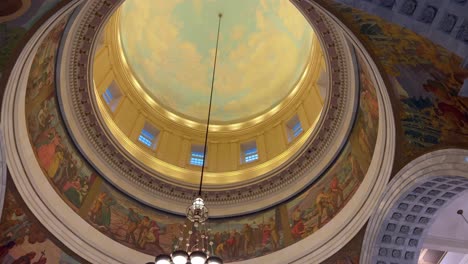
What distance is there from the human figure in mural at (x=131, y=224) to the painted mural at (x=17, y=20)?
672cm

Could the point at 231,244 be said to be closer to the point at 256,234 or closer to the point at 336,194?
the point at 256,234

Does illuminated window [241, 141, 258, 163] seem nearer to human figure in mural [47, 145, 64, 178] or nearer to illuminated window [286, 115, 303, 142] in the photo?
illuminated window [286, 115, 303, 142]

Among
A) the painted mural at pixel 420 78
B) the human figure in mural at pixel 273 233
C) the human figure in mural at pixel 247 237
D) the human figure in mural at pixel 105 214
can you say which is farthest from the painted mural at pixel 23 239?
the painted mural at pixel 420 78

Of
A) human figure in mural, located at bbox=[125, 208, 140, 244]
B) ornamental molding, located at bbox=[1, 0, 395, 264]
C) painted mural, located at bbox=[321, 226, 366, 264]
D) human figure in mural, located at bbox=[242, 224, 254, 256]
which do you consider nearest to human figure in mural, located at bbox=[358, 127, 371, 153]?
ornamental molding, located at bbox=[1, 0, 395, 264]

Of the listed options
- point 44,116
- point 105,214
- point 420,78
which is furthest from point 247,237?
point 420,78

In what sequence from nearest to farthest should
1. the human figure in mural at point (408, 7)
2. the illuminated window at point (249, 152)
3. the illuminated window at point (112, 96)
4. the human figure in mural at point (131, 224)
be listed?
the human figure in mural at point (408, 7)
the human figure in mural at point (131, 224)
the illuminated window at point (112, 96)
the illuminated window at point (249, 152)

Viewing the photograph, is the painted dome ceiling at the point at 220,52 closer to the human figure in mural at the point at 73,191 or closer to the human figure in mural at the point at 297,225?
the human figure in mural at the point at 297,225

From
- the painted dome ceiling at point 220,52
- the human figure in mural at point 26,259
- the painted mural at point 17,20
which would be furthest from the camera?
the painted dome ceiling at point 220,52

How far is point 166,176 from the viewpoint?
14.8m

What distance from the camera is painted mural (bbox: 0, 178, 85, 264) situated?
10.6 m

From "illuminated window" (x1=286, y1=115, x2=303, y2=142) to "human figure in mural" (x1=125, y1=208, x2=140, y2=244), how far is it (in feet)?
18.8

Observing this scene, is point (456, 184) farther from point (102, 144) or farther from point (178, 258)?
point (102, 144)

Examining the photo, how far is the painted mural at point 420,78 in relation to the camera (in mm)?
7758

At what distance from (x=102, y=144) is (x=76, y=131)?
93 centimetres
